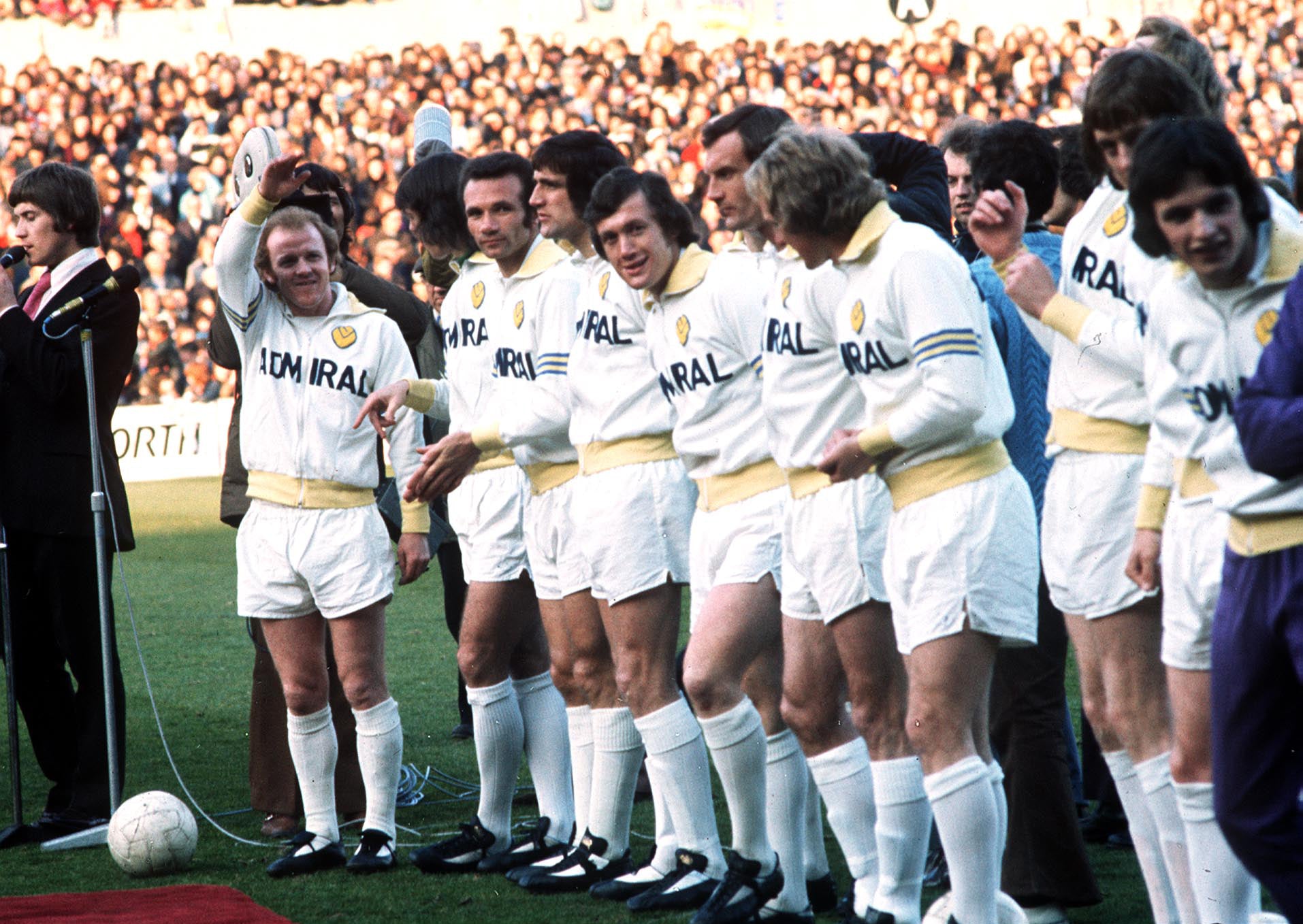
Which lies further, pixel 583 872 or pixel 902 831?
pixel 583 872

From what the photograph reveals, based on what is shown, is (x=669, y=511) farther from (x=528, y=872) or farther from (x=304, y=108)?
(x=304, y=108)

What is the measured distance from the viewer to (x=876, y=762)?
3932 mm

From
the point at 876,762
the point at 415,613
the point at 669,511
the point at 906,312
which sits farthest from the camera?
the point at 415,613

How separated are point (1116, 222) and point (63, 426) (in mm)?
3776

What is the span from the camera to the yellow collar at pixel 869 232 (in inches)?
147

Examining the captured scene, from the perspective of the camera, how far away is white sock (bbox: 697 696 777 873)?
4.45m

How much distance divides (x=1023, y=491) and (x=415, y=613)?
7.35m

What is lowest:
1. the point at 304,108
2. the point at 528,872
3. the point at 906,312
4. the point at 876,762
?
the point at 528,872

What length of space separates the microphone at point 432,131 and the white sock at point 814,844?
3.00 metres

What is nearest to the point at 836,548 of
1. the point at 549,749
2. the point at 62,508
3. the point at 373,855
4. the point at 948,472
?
the point at 948,472

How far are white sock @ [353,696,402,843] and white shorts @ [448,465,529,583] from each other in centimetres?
52

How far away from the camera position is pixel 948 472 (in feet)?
12.1

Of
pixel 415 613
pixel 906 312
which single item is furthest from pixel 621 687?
pixel 415 613

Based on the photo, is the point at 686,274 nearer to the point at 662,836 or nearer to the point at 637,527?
the point at 637,527
